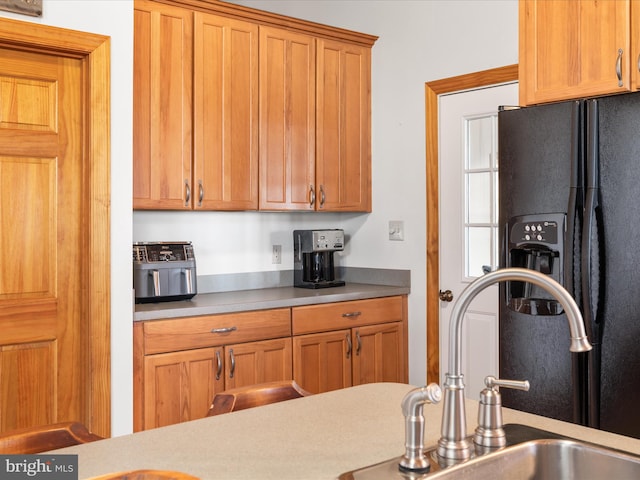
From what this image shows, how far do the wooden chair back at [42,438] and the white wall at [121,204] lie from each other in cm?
145

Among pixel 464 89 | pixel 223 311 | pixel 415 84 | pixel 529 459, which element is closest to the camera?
pixel 529 459

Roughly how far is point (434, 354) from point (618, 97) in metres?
1.96

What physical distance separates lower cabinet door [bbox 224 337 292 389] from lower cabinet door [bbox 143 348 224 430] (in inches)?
2.2

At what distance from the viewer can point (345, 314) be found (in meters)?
3.69

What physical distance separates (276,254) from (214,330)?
104cm

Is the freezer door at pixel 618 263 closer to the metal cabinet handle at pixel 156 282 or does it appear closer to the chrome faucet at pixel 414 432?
the chrome faucet at pixel 414 432

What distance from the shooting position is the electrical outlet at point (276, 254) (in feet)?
13.5

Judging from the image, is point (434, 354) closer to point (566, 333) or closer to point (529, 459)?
point (566, 333)

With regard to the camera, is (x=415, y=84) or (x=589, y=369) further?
(x=415, y=84)

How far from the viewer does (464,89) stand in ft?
12.0

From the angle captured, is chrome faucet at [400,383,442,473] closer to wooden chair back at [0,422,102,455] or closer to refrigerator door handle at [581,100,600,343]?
wooden chair back at [0,422,102,455]

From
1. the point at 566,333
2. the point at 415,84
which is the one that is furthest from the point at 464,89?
the point at 566,333

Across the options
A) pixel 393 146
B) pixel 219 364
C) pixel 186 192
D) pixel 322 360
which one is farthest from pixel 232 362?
pixel 393 146

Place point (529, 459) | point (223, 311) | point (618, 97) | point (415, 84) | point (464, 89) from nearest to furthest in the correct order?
point (529, 459), point (618, 97), point (223, 311), point (464, 89), point (415, 84)
